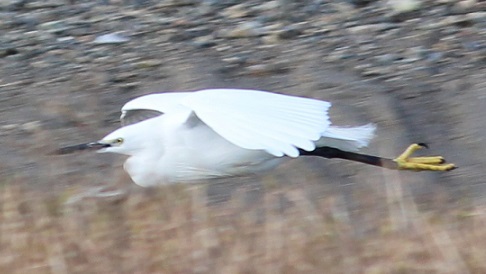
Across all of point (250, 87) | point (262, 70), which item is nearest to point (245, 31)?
point (262, 70)

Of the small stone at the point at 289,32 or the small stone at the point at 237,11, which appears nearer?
the small stone at the point at 289,32

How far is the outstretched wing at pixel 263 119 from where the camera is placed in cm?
354

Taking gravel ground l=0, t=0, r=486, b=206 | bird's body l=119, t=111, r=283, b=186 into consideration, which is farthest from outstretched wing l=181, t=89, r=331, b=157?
gravel ground l=0, t=0, r=486, b=206

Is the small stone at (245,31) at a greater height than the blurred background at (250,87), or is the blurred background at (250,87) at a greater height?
the small stone at (245,31)

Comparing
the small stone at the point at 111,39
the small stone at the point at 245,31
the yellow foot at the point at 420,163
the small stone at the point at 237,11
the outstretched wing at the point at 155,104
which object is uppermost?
the outstretched wing at the point at 155,104

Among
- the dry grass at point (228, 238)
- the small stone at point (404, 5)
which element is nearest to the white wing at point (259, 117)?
the dry grass at point (228, 238)

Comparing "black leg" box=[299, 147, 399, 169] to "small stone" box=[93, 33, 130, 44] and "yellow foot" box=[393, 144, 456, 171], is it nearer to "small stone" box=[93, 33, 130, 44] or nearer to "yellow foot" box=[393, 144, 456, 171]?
"yellow foot" box=[393, 144, 456, 171]

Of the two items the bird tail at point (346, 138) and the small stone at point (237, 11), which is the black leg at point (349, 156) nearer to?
the bird tail at point (346, 138)

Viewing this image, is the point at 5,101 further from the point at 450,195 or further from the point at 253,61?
the point at 450,195

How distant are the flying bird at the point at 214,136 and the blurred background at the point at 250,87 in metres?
0.11

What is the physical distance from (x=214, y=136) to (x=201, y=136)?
4cm

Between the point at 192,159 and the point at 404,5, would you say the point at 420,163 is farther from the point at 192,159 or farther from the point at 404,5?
the point at 404,5

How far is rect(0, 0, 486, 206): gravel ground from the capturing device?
4.93 metres

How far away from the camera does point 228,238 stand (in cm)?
361
